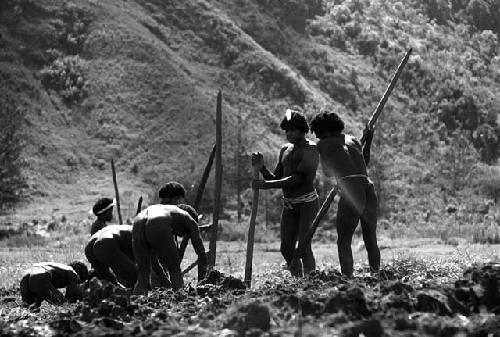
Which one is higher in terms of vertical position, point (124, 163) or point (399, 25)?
point (399, 25)

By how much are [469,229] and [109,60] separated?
42.2m

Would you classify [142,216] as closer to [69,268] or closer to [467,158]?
[69,268]

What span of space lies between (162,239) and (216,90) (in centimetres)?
5963

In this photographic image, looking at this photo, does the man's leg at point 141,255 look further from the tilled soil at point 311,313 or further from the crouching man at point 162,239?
the tilled soil at point 311,313

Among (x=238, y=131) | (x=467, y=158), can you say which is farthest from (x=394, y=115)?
(x=238, y=131)

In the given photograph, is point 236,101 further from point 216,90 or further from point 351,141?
point 351,141

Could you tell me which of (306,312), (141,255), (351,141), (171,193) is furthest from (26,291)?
(306,312)

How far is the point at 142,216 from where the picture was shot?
34.3 ft

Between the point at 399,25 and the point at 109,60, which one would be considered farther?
the point at 399,25

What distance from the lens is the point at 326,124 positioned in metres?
10.2

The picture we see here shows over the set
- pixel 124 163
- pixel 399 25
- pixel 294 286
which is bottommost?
pixel 124 163

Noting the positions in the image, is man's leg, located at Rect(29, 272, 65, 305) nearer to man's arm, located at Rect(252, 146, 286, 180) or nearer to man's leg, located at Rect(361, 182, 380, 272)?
man's arm, located at Rect(252, 146, 286, 180)

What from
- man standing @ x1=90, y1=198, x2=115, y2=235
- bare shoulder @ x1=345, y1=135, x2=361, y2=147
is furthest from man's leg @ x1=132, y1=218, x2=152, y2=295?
man standing @ x1=90, y1=198, x2=115, y2=235

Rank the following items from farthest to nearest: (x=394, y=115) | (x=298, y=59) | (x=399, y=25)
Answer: (x=399, y=25)
(x=298, y=59)
(x=394, y=115)
